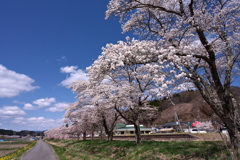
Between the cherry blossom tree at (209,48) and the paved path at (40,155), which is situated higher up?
the cherry blossom tree at (209,48)

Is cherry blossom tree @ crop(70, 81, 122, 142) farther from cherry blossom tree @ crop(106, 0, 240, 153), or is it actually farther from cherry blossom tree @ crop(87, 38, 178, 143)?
cherry blossom tree @ crop(106, 0, 240, 153)

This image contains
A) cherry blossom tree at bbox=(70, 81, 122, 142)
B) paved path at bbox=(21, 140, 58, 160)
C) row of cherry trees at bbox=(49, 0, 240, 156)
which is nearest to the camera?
row of cherry trees at bbox=(49, 0, 240, 156)

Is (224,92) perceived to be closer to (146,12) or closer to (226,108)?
(226,108)

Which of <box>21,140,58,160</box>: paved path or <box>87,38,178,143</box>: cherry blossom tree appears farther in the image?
<box>21,140,58,160</box>: paved path

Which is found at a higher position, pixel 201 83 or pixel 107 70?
pixel 107 70

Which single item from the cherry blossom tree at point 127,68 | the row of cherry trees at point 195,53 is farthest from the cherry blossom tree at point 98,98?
the row of cherry trees at point 195,53

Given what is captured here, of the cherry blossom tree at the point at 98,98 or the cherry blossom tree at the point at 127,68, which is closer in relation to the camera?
the cherry blossom tree at the point at 127,68

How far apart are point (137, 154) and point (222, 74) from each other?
7.82 m

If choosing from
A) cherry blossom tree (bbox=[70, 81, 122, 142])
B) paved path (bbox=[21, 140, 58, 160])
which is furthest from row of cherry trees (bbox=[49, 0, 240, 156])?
paved path (bbox=[21, 140, 58, 160])

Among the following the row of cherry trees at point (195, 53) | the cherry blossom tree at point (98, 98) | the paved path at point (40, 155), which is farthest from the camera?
the paved path at point (40, 155)

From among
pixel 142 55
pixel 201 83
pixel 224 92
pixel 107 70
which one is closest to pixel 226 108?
pixel 224 92

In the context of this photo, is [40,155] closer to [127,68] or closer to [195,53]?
Result: [127,68]

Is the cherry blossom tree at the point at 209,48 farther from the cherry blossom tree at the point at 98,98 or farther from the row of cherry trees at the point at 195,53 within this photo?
the cherry blossom tree at the point at 98,98

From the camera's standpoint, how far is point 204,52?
9.84 metres
